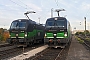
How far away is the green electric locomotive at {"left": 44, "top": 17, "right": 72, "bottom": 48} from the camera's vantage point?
18.4 m

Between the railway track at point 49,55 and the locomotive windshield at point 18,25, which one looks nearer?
the railway track at point 49,55

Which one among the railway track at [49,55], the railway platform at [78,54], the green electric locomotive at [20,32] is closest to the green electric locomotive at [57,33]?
the railway platform at [78,54]

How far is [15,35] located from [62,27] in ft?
17.3

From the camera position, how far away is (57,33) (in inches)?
733

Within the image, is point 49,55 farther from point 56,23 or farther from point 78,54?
point 56,23

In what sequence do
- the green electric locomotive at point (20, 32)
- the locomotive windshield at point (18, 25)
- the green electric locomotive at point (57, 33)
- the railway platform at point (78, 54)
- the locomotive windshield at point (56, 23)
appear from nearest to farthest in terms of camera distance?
the railway platform at point (78, 54) < the green electric locomotive at point (57, 33) < the locomotive windshield at point (56, 23) < the green electric locomotive at point (20, 32) < the locomotive windshield at point (18, 25)

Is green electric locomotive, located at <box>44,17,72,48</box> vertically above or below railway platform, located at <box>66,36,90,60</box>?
above

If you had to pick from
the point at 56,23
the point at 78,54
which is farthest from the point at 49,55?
the point at 56,23

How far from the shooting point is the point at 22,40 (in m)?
19.4

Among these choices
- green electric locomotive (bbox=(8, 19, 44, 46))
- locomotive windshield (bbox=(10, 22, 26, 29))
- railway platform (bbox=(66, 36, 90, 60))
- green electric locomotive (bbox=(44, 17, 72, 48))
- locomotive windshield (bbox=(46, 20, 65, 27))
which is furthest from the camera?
locomotive windshield (bbox=(10, 22, 26, 29))

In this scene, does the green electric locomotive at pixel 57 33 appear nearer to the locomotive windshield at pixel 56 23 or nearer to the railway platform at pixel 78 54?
the locomotive windshield at pixel 56 23

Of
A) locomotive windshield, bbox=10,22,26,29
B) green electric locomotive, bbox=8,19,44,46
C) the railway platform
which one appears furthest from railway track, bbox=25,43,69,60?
locomotive windshield, bbox=10,22,26,29

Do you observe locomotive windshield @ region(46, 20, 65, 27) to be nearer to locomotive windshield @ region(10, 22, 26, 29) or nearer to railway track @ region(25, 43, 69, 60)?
locomotive windshield @ region(10, 22, 26, 29)

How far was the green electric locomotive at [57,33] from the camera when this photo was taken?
724 inches
